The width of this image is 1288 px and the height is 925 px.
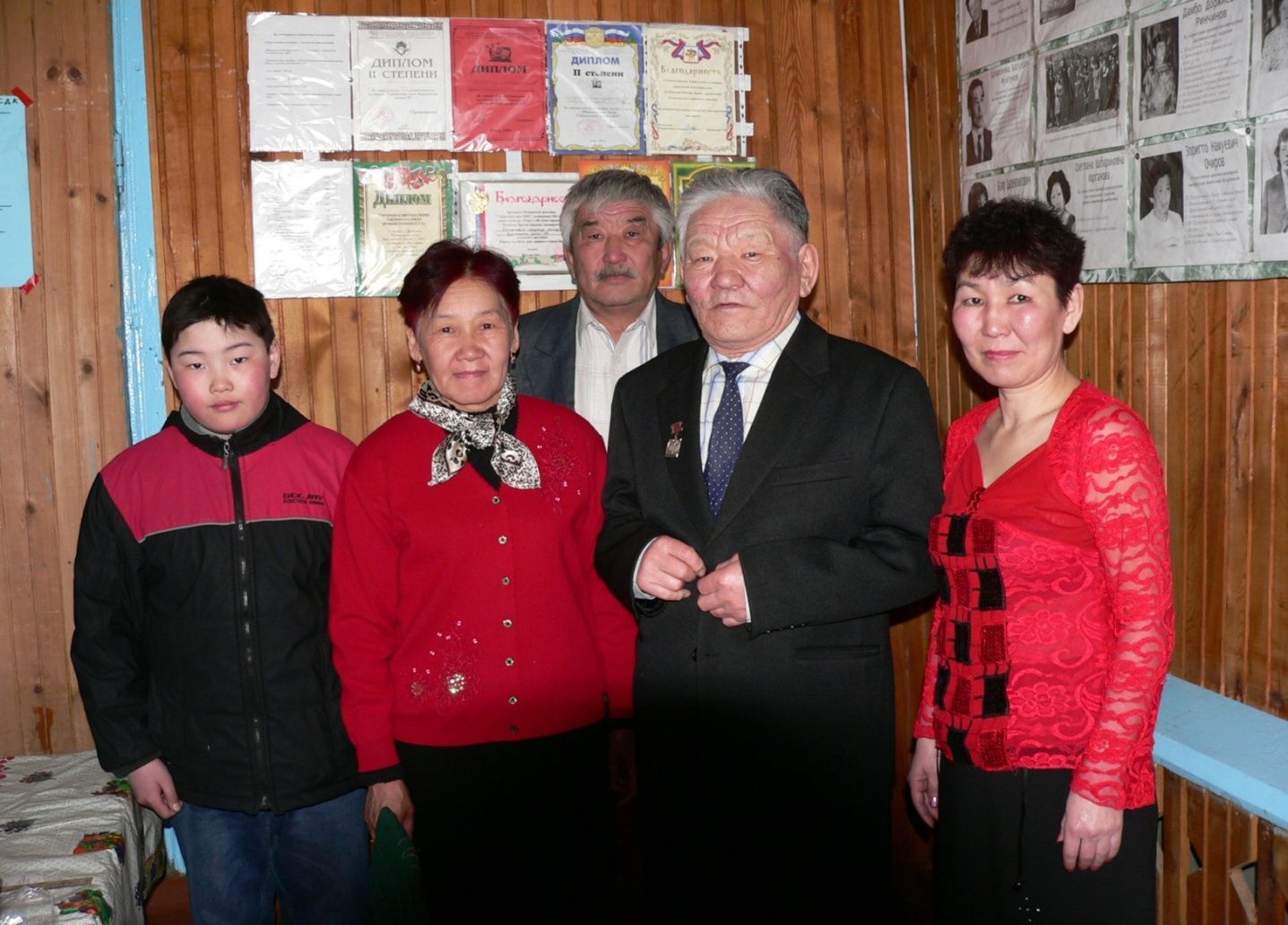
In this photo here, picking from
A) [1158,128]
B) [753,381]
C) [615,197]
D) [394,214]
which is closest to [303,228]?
[394,214]

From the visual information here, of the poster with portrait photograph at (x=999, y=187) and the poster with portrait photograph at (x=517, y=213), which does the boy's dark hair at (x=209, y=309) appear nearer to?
the poster with portrait photograph at (x=517, y=213)

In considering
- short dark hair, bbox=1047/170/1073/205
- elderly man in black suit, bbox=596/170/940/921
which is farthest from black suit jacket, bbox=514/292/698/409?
short dark hair, bbox=1047/170/1073/205

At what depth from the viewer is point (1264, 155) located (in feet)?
6.42

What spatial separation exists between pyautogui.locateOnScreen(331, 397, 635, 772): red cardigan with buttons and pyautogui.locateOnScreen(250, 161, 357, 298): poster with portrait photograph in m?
1.12

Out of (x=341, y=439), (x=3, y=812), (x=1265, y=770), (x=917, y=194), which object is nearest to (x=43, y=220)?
(x=341, y=439)

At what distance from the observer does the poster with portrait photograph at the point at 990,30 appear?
8.73ft

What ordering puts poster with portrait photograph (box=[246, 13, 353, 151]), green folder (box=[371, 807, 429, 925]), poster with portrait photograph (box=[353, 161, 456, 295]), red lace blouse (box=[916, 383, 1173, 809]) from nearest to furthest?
green folder (box=[371, 807, 429, 925]), red lace blouse (box=[916, 383, 1173, 809]), poster with portrait photograph (box=[246, 13, 353, 151]), poster with portrait photograph (box=[353, 161, 456, 295])

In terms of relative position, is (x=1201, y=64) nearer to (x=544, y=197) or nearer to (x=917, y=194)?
(x=917, y=194)

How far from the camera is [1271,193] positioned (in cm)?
195

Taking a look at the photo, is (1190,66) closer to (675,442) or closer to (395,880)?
(675,442)

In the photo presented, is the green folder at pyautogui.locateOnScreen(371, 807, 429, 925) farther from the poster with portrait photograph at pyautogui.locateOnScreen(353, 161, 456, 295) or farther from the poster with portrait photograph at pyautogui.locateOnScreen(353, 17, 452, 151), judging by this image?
the poster with portrait photograph at pyautogui.locateOnScreen(353, 17, 452, 151)

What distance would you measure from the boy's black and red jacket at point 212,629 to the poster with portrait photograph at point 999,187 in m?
1.83

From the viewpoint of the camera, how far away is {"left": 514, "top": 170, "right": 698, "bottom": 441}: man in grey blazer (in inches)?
108

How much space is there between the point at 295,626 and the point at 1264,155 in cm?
206
